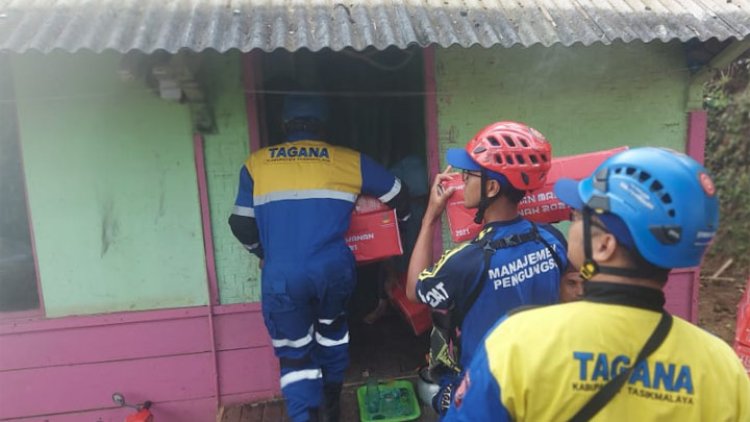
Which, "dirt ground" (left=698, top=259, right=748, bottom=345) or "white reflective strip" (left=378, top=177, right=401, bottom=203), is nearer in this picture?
"white reflective strip" (left=378, top=177, right=401, bottom=203)

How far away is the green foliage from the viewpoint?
8.45 metres

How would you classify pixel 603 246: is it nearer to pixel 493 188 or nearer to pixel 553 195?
pixel 493 188

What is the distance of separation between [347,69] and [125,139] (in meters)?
2.31

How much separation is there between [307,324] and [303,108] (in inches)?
53.8

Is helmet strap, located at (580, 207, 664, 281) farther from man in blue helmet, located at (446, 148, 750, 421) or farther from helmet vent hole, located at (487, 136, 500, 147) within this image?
helmet vent hole, located at (487, 136, 500, 147)

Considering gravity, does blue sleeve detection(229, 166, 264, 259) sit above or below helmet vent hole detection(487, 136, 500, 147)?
below

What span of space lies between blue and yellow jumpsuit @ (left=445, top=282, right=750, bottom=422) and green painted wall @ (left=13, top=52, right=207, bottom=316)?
3.04 m

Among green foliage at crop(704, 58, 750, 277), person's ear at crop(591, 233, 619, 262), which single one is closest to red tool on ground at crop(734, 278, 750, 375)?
person's ear at crop(591, 233, 619, 262)

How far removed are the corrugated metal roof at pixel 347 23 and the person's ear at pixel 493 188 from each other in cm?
123

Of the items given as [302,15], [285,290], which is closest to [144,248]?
[285,290]

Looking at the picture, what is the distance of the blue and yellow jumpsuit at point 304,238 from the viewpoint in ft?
10.4

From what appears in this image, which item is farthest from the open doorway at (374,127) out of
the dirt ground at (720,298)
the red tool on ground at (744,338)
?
the dirt ground at (720,298)

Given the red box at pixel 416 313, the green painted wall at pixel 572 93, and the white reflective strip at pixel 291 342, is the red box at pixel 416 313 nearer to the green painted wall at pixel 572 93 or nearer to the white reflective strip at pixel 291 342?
the green painted wall at pixel 572 93

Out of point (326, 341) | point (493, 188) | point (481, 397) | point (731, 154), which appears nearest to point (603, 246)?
point (481, 397)
